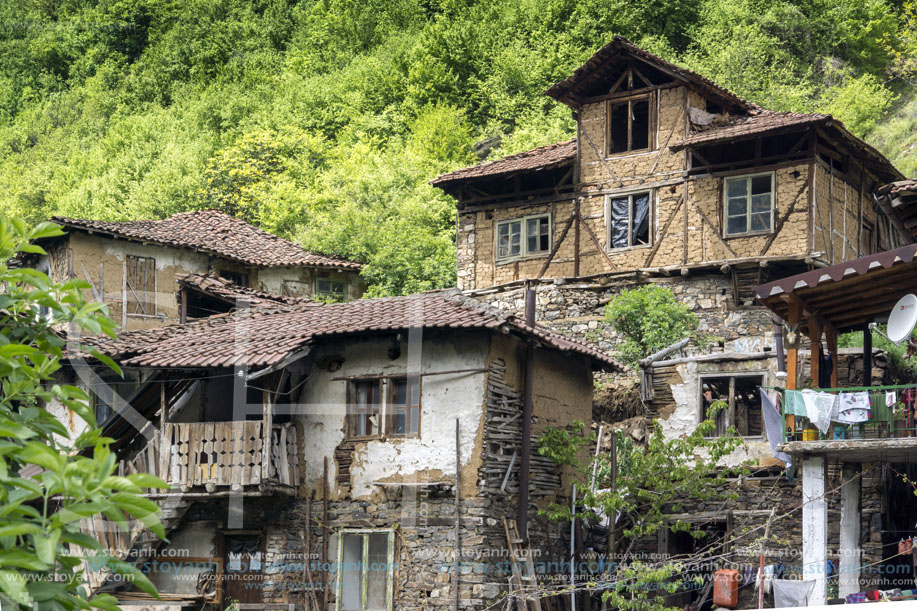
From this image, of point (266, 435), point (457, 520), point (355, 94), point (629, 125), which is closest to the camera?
point (457, 520)

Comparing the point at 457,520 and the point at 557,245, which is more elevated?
the point at 557,245

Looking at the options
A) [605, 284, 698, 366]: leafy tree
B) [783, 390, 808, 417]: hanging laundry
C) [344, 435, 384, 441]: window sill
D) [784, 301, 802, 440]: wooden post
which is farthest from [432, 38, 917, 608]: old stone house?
[783, 390, 808, 417]: hanging laundry

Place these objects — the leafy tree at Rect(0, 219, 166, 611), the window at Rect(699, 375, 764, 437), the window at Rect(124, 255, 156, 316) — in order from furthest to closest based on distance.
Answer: the window at Rect(124, 255, 156, 316) < the window at Rect(699, 375, 764, 437) < the leafy tree at Rect(0, 219, 166, 611)

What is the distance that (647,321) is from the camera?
78.7ft

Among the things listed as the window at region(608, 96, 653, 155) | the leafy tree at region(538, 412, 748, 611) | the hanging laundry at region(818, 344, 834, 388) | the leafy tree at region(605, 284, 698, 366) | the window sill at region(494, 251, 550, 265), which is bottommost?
the leafy tree at region(538, 412, 748, 611)

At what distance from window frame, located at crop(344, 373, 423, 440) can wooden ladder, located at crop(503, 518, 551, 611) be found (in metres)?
2.17

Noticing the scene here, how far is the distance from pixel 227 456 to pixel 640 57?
47.2 feet

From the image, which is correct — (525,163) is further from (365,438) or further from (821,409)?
(821,409)

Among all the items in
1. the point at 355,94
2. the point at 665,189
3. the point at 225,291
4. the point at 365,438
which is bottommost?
the point at 365,438

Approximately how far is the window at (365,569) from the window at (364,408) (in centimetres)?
169

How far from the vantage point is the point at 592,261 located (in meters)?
27.2

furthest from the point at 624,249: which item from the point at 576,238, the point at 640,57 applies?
the point at 640,57

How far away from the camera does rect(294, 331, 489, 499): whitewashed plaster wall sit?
1789 cm

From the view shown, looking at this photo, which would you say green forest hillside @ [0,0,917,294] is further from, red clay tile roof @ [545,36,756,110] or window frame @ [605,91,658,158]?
red clay tile roof @ [545,36,756,110]
